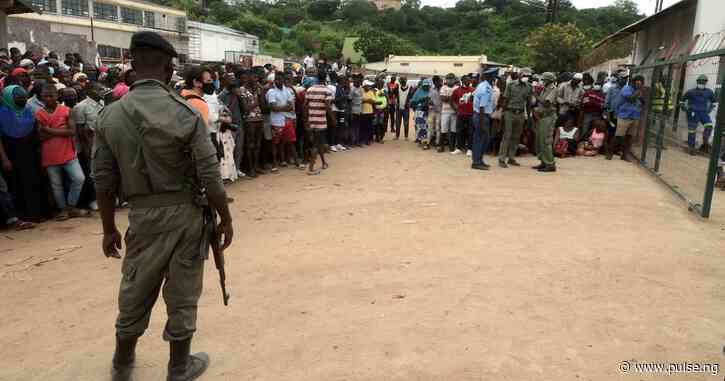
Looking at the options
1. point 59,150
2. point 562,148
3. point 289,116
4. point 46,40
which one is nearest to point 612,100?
point 562,148

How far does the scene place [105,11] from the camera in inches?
1671

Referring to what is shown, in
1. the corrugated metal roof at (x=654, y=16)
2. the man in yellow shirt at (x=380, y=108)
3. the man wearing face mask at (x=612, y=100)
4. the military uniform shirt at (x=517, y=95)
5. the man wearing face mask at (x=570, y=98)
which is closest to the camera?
the military uniform shirt at (x=517, y=95)

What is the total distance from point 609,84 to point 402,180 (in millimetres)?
6710

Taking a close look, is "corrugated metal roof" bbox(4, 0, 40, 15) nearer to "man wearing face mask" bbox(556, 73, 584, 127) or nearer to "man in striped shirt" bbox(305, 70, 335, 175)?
"man in striped shirt" bbox(305, 70, 335, 175)

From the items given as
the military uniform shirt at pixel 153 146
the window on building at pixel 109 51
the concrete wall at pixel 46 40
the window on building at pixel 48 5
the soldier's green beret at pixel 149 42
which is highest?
the window on building at pixel 48 5

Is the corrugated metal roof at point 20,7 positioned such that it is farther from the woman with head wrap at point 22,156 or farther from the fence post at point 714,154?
the fence post at point 714,154

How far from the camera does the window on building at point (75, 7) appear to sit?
39.5 metres

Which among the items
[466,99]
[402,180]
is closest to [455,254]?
[402,180]

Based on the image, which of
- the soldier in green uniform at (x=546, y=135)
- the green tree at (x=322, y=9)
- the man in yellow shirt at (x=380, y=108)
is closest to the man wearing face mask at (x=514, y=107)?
the soldier in green uniform at (x=546, y=135)

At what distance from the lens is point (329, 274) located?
4379mm

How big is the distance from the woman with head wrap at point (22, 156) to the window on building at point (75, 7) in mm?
40651

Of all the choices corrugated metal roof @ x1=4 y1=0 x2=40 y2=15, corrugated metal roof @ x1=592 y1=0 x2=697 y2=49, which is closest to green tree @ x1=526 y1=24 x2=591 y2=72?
corrugated metal roof @ x1=592 y1=0 x2=697 y2=49

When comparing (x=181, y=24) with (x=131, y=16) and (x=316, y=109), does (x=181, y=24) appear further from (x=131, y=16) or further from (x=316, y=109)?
(x=316, y=109)

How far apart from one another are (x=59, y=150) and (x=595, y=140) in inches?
405
